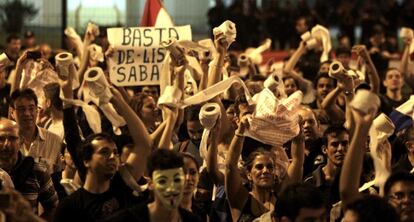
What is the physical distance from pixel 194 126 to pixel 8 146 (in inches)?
76.1

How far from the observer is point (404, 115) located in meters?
11.3

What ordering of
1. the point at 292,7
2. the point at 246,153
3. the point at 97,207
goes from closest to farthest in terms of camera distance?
the point at 97,207 → the point at 246,153 → the point at 292,7

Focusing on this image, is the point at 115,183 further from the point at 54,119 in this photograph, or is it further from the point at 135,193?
the point at 54,119

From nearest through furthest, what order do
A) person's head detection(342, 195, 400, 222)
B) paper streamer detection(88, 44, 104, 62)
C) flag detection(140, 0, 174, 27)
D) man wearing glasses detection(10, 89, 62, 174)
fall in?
person's head detection(342, 195, 400, 222)
man wearing glasses detection(10, 89, 62, 174)
flag detection(140, 0, 174, 27)
paper streamer detection(88, 44, 104, 62)

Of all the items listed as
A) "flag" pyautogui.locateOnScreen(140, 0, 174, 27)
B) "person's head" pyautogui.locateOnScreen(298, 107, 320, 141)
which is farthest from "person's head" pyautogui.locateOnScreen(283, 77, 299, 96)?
"person's head" pyautogui.locateOnScreen(298, 107, 320, 141)

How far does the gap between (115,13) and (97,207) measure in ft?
42.3

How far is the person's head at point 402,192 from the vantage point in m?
7.70

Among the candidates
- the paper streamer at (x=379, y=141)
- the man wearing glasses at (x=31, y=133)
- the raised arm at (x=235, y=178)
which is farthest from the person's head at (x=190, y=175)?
the man wearing glasses at (x=31, y=133)

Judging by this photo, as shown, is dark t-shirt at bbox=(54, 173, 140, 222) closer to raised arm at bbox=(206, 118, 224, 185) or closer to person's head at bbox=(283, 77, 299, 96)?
raised arm at bbox=(206, 118, 224, 185)

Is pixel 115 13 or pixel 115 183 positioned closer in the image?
pixel 115 183

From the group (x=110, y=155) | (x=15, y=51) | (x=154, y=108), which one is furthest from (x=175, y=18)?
(x=110, y=155)

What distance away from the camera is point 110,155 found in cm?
842

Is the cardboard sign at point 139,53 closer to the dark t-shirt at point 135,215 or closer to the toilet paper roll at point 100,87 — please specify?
Answer: the toilet paper roll at point 100,87

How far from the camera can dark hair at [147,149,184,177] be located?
771 centimetres
